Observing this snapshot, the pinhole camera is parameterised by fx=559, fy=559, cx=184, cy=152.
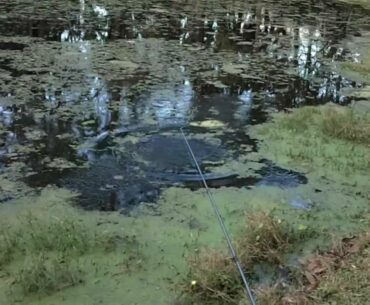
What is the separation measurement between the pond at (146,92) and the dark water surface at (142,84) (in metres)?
0.01

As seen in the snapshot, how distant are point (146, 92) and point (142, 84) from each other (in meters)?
0.27

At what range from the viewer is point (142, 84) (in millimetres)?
5719

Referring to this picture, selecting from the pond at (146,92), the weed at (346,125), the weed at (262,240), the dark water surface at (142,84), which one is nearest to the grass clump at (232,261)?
the weed at (262,240)

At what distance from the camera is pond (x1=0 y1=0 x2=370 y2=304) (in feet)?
12.4

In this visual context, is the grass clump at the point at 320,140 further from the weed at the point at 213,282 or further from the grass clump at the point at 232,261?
the weed at the point at 213,282

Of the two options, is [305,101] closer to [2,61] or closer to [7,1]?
[2,61]

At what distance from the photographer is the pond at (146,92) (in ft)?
12.4

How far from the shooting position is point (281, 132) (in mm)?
4637

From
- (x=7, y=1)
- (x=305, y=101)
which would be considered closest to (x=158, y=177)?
(x=305, y=101)

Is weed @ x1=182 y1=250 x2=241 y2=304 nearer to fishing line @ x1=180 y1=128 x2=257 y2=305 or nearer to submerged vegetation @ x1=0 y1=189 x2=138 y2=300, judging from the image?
fishing line @ x1=180 y1=128 x2=257 y2=305

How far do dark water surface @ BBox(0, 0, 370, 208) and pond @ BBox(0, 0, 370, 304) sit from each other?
0.01 metres

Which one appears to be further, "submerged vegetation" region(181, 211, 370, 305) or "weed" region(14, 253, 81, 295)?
"weed" region(14, 253, 81, 295)

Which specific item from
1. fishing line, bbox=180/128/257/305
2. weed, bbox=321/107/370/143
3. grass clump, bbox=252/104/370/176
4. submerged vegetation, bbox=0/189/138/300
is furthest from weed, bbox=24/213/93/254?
weed, bbox=321/107/370/143

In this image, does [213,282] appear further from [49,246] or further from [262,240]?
[49,246]
